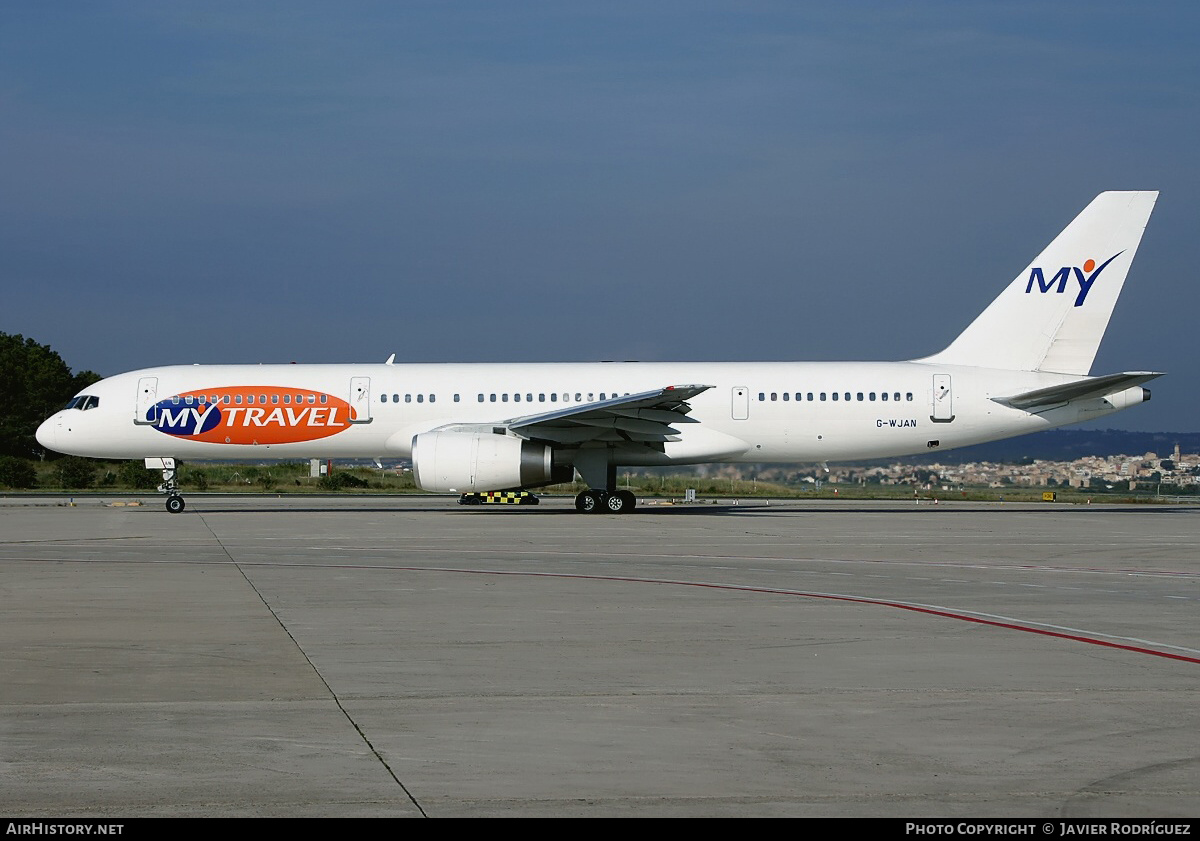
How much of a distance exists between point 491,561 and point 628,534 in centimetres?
542

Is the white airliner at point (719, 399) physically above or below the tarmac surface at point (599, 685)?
above

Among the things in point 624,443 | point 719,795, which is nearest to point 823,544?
point 624,443

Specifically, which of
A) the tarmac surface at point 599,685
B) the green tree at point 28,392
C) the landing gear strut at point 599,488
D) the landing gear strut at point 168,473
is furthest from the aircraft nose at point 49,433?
the green tree at point 28,392

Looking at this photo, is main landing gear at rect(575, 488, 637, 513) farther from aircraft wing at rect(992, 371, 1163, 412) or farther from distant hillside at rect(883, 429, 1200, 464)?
distant hillside at rect(883, 429, 1200, 464)

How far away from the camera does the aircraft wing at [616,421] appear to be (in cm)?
2599

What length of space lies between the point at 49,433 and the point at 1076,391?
24.2 metres

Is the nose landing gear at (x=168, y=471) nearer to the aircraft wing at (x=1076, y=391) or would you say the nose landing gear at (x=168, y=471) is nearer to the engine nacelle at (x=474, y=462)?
the engine nacelle at (x=474, y=462)

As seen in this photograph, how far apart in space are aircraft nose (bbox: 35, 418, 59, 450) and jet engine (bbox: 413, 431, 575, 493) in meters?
Answer: 9.67

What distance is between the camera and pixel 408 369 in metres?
29.8

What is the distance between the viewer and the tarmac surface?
5336 millimetres

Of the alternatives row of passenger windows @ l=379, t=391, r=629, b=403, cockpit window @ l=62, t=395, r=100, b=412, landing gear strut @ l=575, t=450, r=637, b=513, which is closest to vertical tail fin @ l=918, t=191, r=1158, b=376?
landing gear strut @ l=575, t=450, r=637, b=513

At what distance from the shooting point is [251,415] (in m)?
29.1

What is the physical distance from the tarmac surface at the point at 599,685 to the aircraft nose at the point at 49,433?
1350 centimetres

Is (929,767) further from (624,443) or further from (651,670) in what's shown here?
(624,443)
